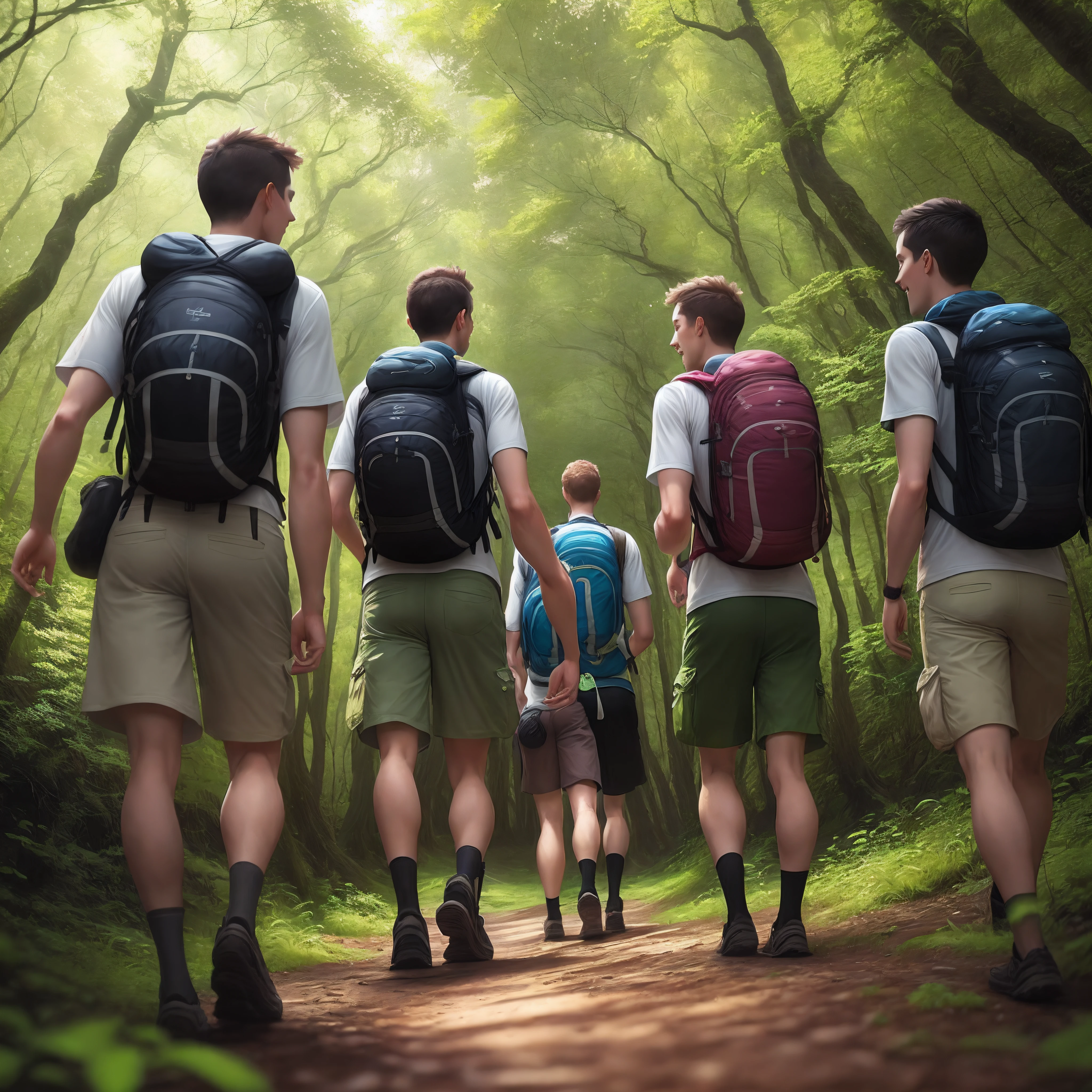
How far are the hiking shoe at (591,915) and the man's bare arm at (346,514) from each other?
7.10 ft

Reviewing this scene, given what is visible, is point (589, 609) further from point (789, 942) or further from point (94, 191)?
point (94, 191)

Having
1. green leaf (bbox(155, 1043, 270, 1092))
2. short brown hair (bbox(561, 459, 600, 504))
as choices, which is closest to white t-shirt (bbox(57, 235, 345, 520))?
green leaf (bbox(155, 1043, 270, 1092))

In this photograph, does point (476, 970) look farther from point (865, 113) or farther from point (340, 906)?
point (865, 113)

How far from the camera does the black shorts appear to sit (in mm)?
5027

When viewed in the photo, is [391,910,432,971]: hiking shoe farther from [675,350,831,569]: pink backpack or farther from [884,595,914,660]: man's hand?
[884,595,914,660]: man's hand

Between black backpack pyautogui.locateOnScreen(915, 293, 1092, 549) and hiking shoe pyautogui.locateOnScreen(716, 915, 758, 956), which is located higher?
black backpack pyautogui.locateOnScreen(915, 293, 1092, 549)

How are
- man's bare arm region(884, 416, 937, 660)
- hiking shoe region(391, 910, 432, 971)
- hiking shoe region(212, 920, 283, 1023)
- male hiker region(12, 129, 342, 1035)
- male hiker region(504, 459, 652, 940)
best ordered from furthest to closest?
1. male hiker region(504, 459, 652, 940)
2. hiking shoe region(391, 910, 432, 971)
3. man's bare arm region(884, 416, 937, 660)
4. male hiker region(12, 129, 342, 1035)
5. hiking shoe region(212, 920, 283, 1023)

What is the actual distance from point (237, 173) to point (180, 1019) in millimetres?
2385

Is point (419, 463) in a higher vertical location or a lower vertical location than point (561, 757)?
higher

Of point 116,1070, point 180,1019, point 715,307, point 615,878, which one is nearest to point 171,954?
point 180,1019

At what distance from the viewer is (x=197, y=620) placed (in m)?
2.47

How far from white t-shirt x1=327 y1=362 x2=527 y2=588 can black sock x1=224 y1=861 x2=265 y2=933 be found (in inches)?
54.2

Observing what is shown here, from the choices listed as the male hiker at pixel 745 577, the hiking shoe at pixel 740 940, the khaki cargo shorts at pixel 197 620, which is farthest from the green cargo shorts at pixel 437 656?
the hiking shoe at pixel 740 940

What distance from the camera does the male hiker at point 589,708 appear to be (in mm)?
4742
